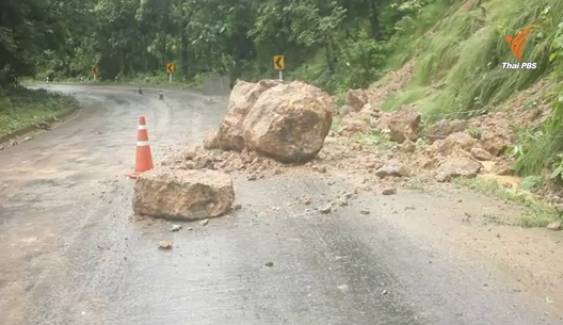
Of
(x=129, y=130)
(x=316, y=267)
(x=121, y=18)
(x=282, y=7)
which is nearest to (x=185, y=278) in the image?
(x=316, y=267)

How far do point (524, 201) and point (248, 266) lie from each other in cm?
320

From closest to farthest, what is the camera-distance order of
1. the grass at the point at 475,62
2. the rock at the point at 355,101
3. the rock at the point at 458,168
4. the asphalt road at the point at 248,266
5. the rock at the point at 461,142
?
the asphalt road at the point at 248,266 → the rock at the point at 458,168 → the rock at the point at 461,142 → the grass at the point at 475,62 → the rock at the point at 355,101

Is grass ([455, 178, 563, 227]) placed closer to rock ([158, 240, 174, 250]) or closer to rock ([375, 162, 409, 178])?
rock ([375, 162, 409, 178])

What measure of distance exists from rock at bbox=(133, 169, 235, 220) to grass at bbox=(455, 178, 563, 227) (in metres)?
2.80

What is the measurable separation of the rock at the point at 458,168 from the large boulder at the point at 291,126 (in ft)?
5.77

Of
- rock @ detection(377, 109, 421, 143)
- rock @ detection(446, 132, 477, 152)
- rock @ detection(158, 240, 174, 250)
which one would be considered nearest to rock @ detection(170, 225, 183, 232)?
rock @ detection(158, 240, 174, 250)

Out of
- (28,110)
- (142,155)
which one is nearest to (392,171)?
(142,155)

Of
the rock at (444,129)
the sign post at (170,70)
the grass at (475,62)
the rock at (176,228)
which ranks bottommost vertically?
the sign post at (170,70)

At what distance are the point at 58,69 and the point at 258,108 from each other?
48.2 metres

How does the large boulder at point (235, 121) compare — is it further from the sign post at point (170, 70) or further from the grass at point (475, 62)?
the sign post at point (170, 70)

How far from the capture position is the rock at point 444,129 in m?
10.1

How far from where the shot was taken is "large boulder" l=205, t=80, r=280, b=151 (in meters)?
9.71

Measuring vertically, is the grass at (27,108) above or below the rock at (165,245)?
below

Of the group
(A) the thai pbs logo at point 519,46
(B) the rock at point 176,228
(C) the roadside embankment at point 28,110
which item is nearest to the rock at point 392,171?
(B) the rock at point 176,228
